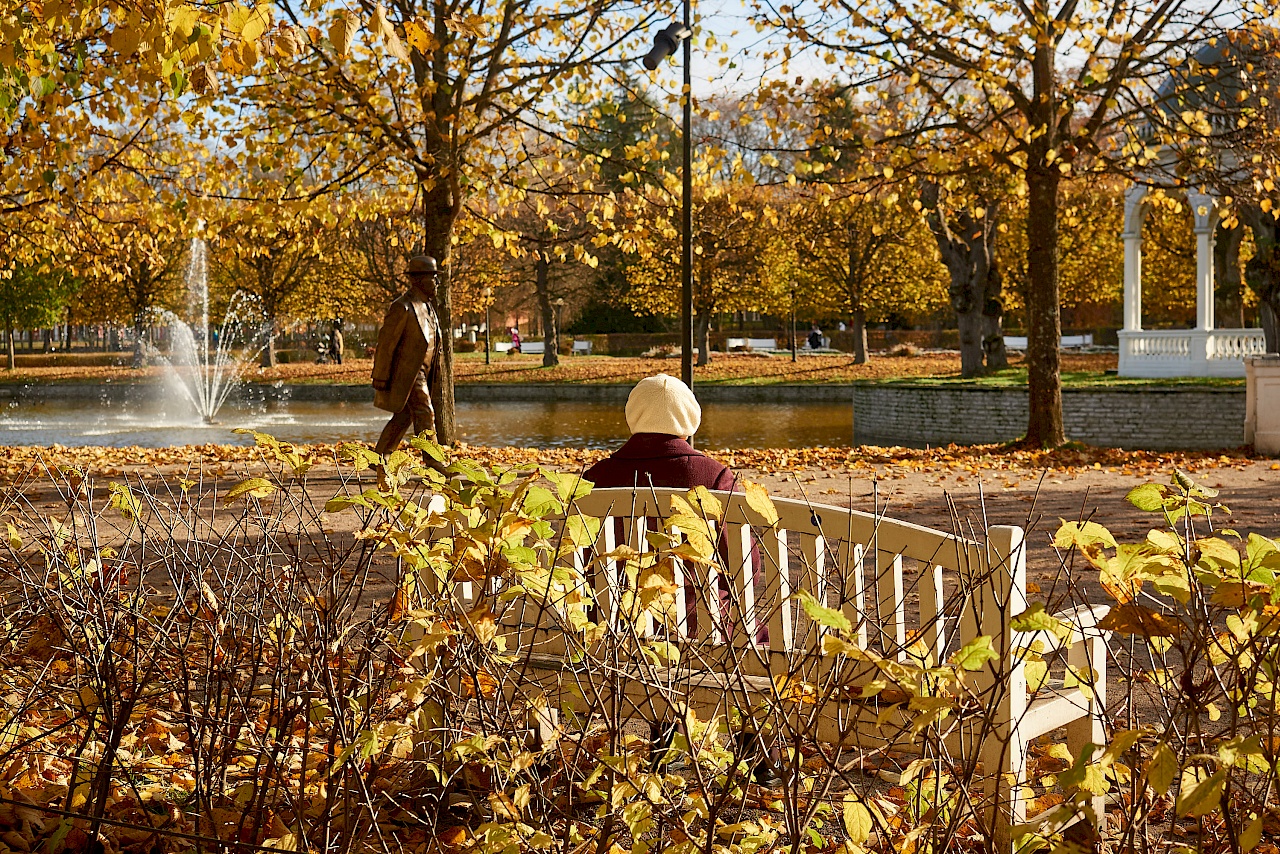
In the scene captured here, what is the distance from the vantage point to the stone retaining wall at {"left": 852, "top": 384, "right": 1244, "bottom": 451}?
1908 cm

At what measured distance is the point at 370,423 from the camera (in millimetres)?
25109

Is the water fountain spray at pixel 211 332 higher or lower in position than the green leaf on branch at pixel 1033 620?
higher

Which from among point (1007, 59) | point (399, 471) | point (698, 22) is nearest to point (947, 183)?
point (1007, 59)

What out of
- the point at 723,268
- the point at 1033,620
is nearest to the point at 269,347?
the point at 723,268

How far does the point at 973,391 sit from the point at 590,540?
2005 cm

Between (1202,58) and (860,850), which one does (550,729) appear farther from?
(1202,58)

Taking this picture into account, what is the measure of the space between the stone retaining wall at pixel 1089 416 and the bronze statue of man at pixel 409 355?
12.4 m

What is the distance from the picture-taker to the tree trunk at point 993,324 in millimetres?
30797

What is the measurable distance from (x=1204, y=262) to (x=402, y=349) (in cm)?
2301

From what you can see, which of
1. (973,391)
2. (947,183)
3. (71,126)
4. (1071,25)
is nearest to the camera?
(71,126)

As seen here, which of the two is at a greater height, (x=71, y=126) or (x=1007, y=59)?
(x=1007, y=59)

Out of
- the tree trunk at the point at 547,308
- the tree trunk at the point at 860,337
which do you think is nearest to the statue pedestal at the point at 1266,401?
the tree trunk at the point at 860,337

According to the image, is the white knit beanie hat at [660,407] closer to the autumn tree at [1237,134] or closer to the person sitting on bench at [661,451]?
the person sitting on bench at [661,451]

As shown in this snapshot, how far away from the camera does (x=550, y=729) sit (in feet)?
8.91
